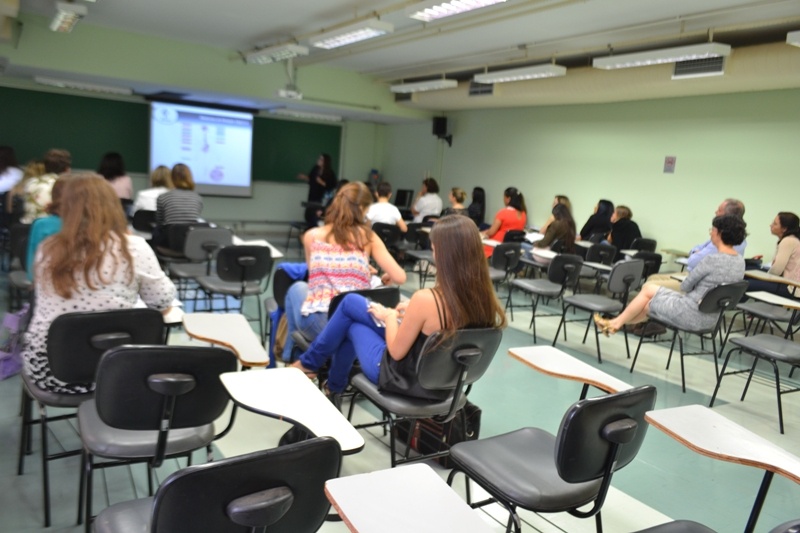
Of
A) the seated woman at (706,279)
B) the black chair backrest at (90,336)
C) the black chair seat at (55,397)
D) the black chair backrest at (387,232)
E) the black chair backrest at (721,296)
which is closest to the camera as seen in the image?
the black chair backrest at (90,336)

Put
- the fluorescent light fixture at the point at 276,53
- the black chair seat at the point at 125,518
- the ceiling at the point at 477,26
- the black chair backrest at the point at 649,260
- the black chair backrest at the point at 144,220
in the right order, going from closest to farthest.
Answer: the black chair seat at the point at 125,518
the ceiling at the point at 477,26
the black chair backrest at the point at 144,220
the black chair backrest at the point at 649,260
the fluorescent light fixture at the point at 276,53

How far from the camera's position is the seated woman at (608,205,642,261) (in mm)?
7457

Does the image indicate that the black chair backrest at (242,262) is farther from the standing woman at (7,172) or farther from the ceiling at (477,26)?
the standing woman at (7,172)

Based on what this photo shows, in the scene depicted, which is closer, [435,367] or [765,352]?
[435,367]

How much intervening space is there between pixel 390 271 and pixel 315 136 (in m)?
8.84

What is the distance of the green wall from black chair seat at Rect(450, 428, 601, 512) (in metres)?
5.94

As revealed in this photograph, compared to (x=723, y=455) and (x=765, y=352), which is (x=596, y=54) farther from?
(x=723, y=455)

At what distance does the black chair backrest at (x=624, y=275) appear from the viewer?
484cm

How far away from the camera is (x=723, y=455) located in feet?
5.23

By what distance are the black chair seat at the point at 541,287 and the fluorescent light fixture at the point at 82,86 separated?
7080mm

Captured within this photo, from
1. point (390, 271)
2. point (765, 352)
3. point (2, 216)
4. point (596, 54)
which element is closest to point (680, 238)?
Result: point (596, 54)

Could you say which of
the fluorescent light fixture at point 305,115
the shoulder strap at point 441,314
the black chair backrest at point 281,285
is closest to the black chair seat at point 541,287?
the black chair backrest at point 281,285

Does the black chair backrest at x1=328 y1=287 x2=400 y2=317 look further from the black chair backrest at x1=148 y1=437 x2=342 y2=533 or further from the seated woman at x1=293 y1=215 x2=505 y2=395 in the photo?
the black chair backrest at x1=148 y1=437 x2=342 y2=533

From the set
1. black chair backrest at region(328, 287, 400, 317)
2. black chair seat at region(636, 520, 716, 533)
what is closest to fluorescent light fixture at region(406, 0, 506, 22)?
black chair backrest at region(328, 287, 400, 317)
